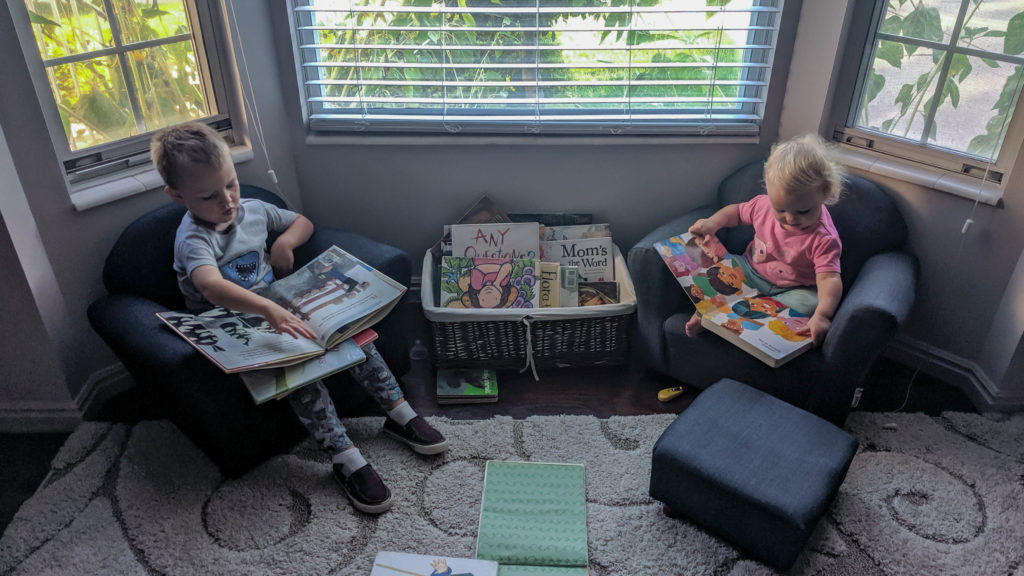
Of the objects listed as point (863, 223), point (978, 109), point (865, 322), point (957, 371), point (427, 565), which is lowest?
point (427, 565)

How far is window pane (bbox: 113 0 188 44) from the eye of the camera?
191 centimetres

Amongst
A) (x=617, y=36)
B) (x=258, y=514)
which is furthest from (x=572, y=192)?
(x=258, y=514)

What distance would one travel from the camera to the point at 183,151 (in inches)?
64.4

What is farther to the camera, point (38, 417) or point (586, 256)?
point (586, 256)

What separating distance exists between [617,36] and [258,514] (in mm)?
1769

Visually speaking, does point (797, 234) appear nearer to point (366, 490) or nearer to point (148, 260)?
point (366, 490)

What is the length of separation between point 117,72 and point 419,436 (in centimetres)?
135

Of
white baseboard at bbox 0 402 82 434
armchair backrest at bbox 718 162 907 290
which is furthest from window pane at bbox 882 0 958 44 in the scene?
white baseboard at bbox 0 402 82 434

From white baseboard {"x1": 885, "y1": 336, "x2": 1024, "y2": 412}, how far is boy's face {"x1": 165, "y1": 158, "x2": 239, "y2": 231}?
2073mm

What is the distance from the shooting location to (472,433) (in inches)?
76.1

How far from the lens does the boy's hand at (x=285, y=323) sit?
66.5 inches

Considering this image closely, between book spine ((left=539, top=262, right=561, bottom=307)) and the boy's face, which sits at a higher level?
the boy's face

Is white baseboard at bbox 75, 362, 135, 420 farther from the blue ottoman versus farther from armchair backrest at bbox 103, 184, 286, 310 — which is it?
the blue ottoman

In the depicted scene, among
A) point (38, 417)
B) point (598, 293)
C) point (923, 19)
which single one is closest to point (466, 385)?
point (598, 293)
